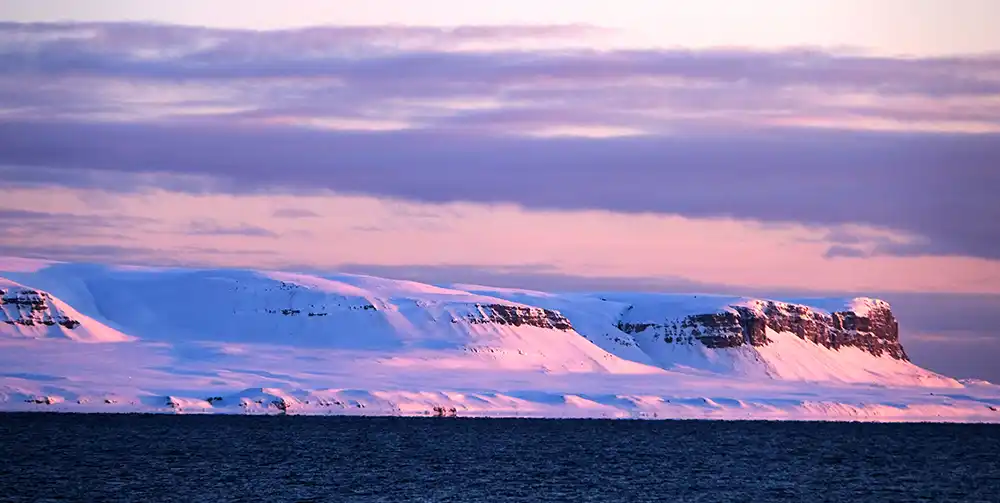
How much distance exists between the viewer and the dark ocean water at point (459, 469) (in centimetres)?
10731

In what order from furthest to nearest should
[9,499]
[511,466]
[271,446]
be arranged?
[271,446], [511,466], [9,499]

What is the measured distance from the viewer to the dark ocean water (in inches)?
4225

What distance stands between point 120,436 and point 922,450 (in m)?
81.4

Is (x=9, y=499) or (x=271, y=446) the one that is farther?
(x=271, y=446)

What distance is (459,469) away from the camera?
130500 millimetres

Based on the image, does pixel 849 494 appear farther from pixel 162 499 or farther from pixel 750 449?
pixel 750 449

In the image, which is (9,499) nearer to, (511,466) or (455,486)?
(455,486)

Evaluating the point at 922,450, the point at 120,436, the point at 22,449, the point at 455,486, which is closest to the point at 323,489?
the point at 455,486

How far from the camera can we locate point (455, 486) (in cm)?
11294

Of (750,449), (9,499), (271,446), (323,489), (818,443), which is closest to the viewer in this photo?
(9,499)

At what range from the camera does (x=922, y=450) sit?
181m

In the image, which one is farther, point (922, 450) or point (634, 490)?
point (922, 450)

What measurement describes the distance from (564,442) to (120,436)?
45404 millimetres

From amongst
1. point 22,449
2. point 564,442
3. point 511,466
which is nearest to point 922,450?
point 564,442
